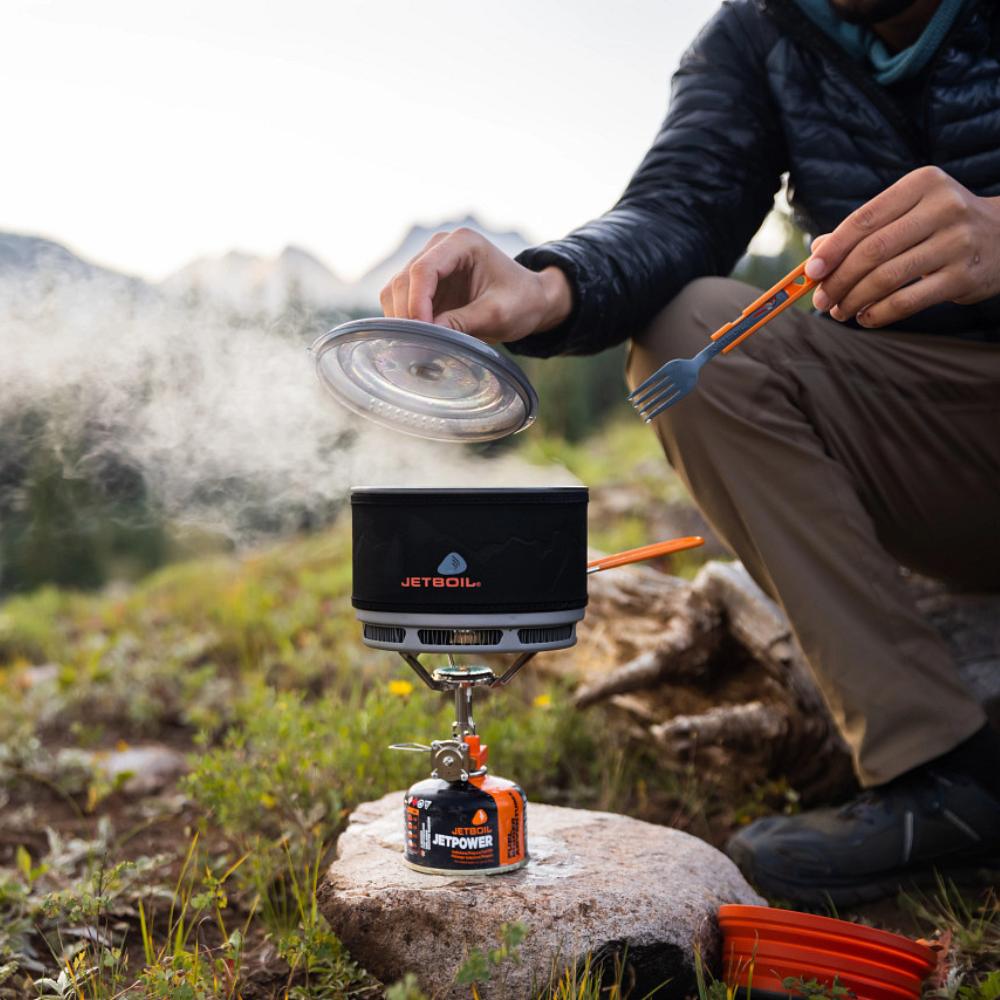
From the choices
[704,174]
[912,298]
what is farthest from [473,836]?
[704,174]

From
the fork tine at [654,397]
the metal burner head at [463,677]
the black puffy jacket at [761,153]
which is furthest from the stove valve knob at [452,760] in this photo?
the black puffy jacket at [761,153]

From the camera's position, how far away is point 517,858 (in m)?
1.97

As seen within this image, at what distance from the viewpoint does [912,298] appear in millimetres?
1897

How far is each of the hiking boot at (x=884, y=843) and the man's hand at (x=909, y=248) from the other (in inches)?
41.9

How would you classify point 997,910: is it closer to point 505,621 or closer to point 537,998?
point 537,998

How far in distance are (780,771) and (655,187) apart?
1569 millimetres

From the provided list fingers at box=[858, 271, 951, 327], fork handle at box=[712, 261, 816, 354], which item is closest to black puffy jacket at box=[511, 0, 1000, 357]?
fork handle at box=[712, 261, 816, 354]

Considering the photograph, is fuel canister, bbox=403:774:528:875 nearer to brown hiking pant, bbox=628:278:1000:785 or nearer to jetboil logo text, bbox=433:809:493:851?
jetboil logo text, bbox=433:809:493:851

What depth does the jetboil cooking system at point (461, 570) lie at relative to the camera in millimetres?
1824

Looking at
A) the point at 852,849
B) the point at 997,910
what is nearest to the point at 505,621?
the point at 852,849

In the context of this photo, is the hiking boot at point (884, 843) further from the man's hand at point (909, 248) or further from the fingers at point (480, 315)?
the fingers at point (480, 315)

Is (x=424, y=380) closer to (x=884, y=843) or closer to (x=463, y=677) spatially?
(x=463, y=677)

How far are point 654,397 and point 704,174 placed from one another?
3.07 feet

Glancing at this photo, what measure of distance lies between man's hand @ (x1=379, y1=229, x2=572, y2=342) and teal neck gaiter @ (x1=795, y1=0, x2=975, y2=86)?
89 cm
